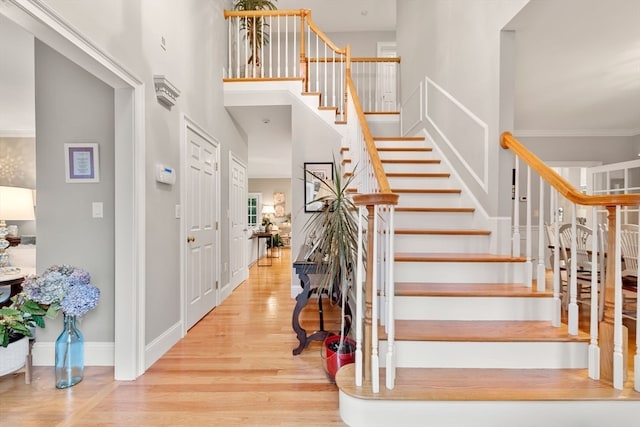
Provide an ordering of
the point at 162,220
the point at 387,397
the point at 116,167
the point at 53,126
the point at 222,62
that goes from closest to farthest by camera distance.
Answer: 1. the point at 387,397
2. the point at 116,167
3. the point at 53,126
4. the point at 162,220
5. the point at 222,62

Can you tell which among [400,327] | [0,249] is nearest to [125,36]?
[0,249]

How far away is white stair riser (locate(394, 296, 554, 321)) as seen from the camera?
6.77ft

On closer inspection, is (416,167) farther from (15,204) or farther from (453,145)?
(15,204)

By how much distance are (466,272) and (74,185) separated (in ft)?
9.90

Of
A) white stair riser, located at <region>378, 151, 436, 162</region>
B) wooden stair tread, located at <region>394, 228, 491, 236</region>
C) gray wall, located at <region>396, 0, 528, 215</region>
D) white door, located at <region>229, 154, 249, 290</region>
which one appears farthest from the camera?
white door, located at <region>229, 154, 249, 290</region>

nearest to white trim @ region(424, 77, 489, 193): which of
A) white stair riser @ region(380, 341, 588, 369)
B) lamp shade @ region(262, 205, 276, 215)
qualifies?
white stair riser @ region(380, 341, 588, 369)

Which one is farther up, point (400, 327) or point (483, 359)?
point (400, 327)

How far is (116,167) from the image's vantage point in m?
2.15

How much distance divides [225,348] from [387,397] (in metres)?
1.57

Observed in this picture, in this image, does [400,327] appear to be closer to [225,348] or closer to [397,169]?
[225,348]

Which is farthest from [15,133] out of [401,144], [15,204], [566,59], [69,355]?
[566,59]

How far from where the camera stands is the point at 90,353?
2314 millimetres

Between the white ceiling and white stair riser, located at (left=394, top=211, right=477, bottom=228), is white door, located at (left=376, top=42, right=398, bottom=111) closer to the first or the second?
the white ceiling

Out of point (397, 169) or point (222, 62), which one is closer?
point (397, 169)
